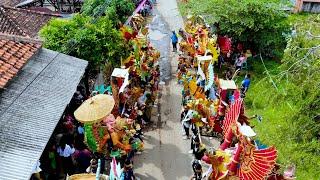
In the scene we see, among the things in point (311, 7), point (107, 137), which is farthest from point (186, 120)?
point (311, 7)

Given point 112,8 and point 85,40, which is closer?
point 85,40

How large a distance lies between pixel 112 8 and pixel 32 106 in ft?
34.0

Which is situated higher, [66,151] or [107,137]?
[107,137]

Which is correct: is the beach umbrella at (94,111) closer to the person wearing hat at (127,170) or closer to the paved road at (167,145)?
the person wearing hat at (127,170)

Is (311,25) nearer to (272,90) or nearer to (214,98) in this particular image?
(272,90)

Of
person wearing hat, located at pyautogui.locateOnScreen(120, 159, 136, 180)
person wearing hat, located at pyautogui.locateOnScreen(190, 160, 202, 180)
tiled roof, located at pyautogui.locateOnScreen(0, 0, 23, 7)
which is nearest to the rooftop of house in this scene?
person wearing hat, located at pyautogui.locateOnScreen(120, 159, 136, 180)

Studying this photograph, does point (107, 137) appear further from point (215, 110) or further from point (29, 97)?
point (215, 110)

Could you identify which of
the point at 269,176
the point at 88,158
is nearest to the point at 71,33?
the point at 88,158

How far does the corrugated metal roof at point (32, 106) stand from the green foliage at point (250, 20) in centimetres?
721

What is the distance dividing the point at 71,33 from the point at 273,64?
389 inches

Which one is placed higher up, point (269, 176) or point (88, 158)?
point (269, 176)

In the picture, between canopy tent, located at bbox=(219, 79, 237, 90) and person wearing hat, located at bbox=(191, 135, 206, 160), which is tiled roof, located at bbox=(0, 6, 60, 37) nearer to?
canopy tent, located at bbox=(219, 79, 237, 90)

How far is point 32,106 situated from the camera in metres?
9.26

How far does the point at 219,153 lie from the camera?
9125 millimetres
